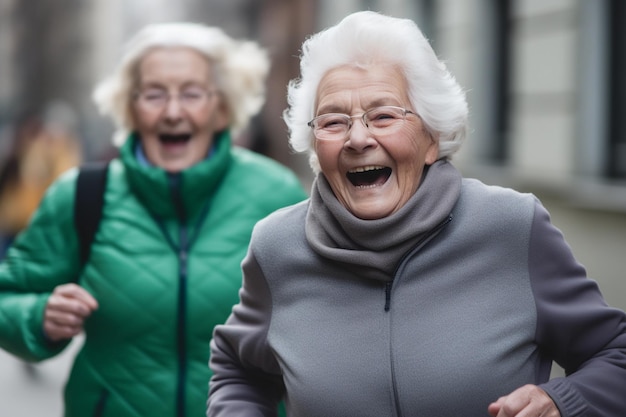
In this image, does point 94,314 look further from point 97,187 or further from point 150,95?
point 150,95

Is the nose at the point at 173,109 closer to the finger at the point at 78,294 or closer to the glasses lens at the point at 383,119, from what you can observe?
the finger at the point at 78,294

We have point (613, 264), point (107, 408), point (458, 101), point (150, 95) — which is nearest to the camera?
point (458, 101)

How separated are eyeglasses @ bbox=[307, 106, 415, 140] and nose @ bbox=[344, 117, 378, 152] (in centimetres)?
1

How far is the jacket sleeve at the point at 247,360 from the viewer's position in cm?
278

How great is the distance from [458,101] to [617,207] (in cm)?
481

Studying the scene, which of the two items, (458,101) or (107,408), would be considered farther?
(107,408)

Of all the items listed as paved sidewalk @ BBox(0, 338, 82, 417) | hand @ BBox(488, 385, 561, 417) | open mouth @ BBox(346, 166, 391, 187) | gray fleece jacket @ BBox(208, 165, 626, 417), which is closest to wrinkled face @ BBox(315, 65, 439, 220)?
open mouth @ BBox(346, 166, 391, 187)

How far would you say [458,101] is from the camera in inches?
109

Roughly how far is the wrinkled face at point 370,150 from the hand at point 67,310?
3.49ft

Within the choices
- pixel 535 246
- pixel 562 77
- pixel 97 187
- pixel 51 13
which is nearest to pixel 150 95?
pixel 97 187

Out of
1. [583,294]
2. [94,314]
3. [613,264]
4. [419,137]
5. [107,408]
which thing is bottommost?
[613,264]

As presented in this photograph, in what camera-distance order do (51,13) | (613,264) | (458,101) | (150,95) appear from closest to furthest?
(458,101)
(150,95)
(613,264)
(51,13)

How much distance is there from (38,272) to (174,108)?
0.70 metres

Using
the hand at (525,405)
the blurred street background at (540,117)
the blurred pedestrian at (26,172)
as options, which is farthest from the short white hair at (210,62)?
the blurred pedestrian at (26,172)
